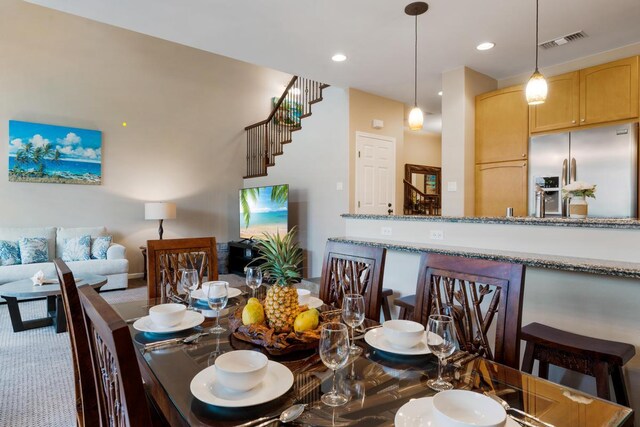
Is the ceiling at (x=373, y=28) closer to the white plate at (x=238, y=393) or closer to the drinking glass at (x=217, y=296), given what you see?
the drinking glass at (x=217, y=296)

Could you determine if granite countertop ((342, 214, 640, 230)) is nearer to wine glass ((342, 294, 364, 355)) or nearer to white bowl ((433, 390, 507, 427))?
wine glass ((342, 294, 364, 355))

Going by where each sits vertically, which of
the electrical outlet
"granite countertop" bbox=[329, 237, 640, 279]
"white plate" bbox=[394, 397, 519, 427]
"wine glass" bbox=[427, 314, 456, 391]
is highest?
the electrical outlet

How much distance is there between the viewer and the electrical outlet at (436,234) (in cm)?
276

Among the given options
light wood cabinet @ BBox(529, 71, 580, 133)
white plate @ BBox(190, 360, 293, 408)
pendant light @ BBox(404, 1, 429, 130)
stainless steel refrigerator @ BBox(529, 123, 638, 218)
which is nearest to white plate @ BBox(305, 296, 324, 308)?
white plate @ BBox(190, 360, 293, 408)

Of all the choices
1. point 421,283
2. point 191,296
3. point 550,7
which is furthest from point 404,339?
point 550,7

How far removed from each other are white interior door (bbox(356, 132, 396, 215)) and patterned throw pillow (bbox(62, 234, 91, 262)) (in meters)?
3.90

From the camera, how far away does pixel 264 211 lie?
582cm

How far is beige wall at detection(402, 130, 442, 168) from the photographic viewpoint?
293 inches

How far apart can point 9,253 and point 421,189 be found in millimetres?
6871

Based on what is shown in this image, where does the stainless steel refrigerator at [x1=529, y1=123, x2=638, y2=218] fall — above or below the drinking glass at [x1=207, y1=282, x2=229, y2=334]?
above

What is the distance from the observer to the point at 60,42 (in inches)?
211

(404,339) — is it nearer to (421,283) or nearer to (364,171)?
(421,283)

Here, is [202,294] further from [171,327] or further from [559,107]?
[559,107]

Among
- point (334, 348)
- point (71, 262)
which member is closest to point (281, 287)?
point (334, 348)
